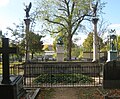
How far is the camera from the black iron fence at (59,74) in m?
17.9

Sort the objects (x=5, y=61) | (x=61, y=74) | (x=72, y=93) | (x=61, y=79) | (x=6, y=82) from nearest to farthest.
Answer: (x=6, y=82) → (x=5, y=61) → (x=72, y=93) → (x=61, y=79) → (x=61, y=74)

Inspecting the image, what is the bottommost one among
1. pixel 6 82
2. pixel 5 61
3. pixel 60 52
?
pixel 6 82

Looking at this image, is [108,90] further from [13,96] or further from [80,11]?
[80,11]

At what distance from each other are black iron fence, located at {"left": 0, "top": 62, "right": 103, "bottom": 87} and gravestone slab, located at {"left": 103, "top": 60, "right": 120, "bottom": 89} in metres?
2.38

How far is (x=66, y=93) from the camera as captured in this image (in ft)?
46.0

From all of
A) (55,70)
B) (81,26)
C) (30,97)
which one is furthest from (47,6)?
(30,97)

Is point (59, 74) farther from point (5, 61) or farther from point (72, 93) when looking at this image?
point (5, 61)

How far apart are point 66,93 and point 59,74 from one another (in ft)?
19.5

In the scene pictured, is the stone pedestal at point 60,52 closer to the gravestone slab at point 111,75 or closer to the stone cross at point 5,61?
the gravestone slab at point 111,75

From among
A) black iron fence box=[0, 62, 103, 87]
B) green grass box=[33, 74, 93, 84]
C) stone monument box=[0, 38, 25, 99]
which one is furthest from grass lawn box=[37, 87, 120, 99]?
stone monument box=[0, 38, 25, 99]

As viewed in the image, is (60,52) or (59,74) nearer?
(59,74)

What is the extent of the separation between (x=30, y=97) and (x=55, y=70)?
10.6 meters

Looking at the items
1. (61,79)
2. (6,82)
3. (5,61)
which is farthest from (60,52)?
(6,82)

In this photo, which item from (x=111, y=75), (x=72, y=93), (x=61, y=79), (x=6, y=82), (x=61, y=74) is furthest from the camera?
(x=61, y=74)
